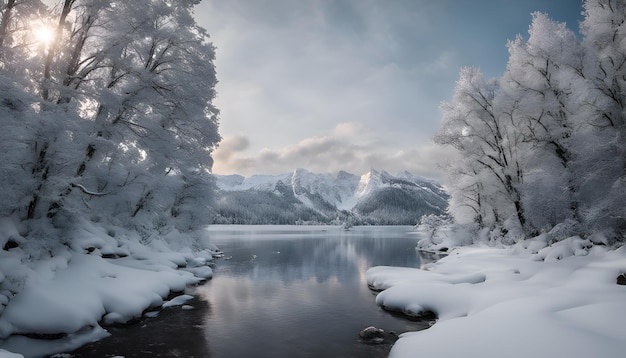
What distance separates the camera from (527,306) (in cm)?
1091

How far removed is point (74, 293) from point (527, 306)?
15.3 m

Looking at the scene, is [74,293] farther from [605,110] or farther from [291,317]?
[605,110]

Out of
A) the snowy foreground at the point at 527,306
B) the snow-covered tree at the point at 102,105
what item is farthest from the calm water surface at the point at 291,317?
the snow-covered tree at the point at 102,105

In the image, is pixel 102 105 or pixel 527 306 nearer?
pixel 527 306

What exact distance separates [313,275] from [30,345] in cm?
1909

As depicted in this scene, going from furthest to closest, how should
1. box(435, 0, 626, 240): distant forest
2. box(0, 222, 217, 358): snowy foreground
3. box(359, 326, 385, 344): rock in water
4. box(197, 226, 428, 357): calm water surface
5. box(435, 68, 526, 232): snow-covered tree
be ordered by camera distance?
1. box(435, 68, 526, 232): snow-covered tree
2. box(435, 0, 626, 240): distant forest
3. box(359, 326, 385, 344): rock in water
4. box(197, 226, 428, 357): calm water surface
5. box(0, 222, 217, 358): snowy foreground

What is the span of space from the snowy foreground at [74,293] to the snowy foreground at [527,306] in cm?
1013

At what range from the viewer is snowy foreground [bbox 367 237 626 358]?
843 centimetres

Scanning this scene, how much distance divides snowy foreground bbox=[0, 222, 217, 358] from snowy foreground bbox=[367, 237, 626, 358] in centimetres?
1013

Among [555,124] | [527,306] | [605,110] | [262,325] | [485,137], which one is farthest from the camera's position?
[485,137]

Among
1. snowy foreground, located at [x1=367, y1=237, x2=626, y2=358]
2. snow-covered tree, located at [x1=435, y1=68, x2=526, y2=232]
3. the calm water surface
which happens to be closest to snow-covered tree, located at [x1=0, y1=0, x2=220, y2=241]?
the calm water surface

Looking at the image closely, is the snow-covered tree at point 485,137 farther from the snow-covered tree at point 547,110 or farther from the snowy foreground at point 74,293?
the snowy foreground at point 74,293

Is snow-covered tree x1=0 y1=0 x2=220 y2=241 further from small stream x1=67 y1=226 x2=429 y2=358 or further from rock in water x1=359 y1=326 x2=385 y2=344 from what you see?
rock in water x1=359 y1=326 x2=385 y2=344

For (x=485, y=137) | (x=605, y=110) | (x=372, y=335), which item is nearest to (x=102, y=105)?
(x=372, y=335)
